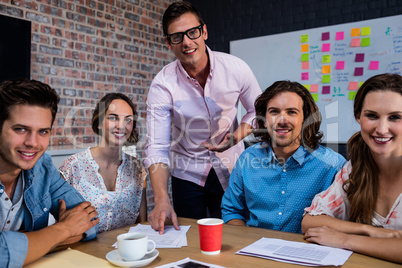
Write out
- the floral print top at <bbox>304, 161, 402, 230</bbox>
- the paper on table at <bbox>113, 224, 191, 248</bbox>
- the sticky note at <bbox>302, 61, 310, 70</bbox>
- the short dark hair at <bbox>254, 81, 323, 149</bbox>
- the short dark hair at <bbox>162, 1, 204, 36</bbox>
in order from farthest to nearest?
the sticky note at <bbox>302, 61, 310, 70</bbox> < the short dark hair at <bbox>162, 1, 204, 36</bbox> < the short dark hair at <bbox>254, 81, 323, 149</bbox> < the floral print top at <bbox>304, 161, 402, 230</bbox> < the paper on table at <bbox>113, 224, 191, 248</bbox>

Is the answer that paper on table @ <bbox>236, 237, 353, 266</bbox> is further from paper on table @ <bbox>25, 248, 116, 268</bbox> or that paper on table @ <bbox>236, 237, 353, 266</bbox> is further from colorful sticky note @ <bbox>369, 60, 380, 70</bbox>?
colorful sticky note @ <bbox>369, 60, 380, 70</bbox>

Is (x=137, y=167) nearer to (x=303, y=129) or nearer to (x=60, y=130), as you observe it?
(x=303, y=129)

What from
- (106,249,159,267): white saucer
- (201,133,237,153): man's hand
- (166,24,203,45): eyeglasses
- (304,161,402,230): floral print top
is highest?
(166,24,203,45): eyeglasses

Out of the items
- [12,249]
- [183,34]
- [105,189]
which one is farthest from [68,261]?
[183,34]

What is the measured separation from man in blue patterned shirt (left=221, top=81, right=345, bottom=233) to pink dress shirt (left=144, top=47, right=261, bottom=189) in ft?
1.15

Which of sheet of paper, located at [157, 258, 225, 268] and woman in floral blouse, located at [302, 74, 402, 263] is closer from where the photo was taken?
sheet of paper, located at [157, 258, 225, 268]

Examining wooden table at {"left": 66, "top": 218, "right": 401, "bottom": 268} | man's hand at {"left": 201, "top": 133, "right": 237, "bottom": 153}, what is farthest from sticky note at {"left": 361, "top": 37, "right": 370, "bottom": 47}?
wooden table at {"left": 66, "top": 218, "right": 401, "bottom": 268}

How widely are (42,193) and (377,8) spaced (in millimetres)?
2993

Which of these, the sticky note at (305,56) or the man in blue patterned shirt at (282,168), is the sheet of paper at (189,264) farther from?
the sticky note at (305,56)

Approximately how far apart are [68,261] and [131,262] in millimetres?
193

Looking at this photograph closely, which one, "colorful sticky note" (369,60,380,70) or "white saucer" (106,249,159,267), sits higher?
"colorful sticky note" (369,60,380,70)

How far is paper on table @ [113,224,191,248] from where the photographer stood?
115cm

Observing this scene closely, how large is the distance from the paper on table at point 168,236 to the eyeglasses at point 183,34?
971mm

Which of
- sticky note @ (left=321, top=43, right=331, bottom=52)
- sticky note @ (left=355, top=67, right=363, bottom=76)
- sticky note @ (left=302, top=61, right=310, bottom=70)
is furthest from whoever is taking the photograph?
sticky note @ (left=302, top=61, right=310, bottom=70)
